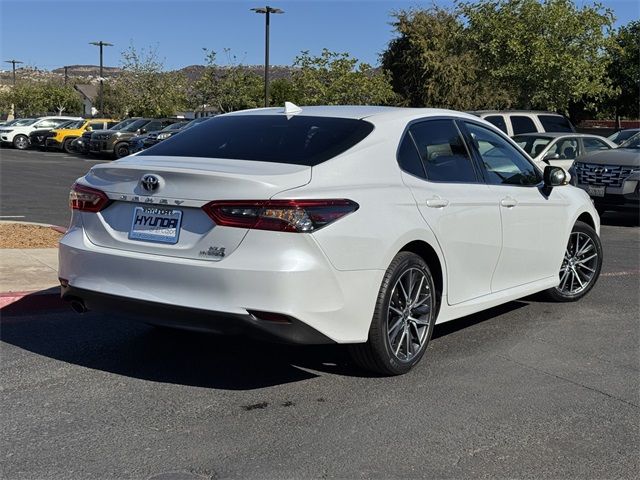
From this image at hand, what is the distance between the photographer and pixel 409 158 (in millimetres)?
5113

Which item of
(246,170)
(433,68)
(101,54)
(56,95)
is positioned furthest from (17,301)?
(56,95)

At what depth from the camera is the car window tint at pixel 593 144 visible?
15484 mm

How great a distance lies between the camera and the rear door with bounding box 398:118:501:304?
16.6 feet

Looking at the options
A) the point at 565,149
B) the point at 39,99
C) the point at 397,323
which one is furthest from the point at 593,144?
the point at 39,99

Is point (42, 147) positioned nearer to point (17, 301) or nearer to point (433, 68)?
point (433, 68)

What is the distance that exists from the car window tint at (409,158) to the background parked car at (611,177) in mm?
8625

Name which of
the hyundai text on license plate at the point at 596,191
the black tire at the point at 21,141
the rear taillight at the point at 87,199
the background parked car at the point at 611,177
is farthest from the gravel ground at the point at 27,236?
the black tire at the point at 21,141

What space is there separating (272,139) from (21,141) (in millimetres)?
38305

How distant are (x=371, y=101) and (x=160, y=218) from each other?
96.5 feet

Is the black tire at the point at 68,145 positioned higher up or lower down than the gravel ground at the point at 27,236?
higher up

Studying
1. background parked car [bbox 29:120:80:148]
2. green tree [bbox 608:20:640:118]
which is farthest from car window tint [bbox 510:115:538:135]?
background parked car [bbox 29:120:80:148]

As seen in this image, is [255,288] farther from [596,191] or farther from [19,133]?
[19,133]

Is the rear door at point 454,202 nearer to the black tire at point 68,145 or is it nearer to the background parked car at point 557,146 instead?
the background parked car at point 557,146

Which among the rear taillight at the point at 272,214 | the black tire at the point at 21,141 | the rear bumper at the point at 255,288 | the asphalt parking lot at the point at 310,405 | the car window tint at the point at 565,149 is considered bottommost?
the asphalt parking lot at the point at 310,405
